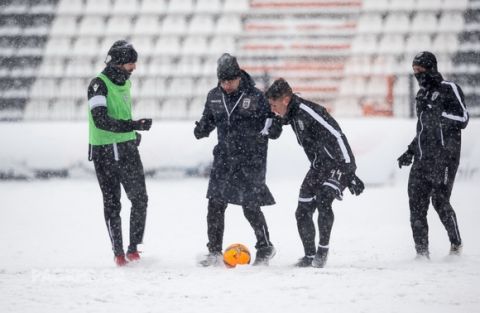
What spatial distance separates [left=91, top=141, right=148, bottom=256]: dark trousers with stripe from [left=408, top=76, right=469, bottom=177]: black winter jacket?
1736 millimetres

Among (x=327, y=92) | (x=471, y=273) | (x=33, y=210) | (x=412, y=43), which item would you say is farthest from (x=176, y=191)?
(x=412, y=43)

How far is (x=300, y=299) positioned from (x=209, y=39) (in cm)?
1211

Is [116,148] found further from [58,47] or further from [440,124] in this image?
[58,47]

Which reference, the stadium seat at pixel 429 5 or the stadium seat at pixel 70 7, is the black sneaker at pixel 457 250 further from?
the stadium seat at pixel 70 7

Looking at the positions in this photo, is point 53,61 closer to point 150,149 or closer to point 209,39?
point 209,39

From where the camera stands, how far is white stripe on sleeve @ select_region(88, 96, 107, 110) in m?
4.23

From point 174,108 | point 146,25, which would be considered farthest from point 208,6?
point 174,108

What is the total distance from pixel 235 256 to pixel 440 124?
1.48 m

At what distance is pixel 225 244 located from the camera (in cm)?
541

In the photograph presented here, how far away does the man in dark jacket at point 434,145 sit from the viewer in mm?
4324

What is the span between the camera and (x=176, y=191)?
27.9ft

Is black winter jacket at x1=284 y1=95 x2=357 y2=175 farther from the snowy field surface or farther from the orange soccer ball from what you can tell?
the orange soccer ball

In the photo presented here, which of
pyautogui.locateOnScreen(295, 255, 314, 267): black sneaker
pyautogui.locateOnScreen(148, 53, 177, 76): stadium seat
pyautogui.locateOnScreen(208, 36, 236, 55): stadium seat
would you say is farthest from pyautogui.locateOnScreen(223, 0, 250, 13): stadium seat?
pyautogui.locateOnScreen(295, 255, 314, 267): black sneaker

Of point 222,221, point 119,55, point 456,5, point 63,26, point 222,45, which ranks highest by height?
point 456,5
